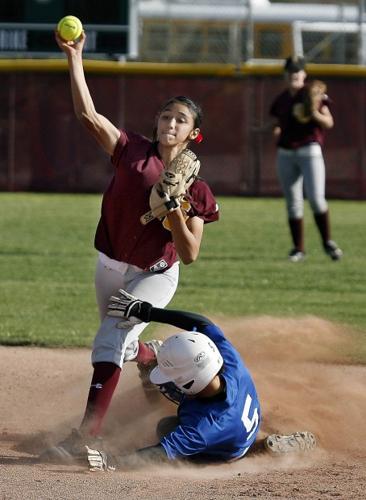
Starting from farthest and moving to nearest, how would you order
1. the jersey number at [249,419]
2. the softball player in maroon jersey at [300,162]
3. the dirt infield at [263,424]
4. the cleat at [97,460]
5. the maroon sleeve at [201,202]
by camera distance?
the softball player in maroon jersey at [300,162], the maroon sleeve at [201,202], the jersey number at [249,419], the cleat at [97,460], the dirt infield at [263,424]

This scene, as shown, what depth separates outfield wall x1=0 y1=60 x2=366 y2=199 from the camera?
754 inches

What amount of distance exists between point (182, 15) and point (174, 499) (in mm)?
17706

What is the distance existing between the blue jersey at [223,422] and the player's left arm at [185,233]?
52cm

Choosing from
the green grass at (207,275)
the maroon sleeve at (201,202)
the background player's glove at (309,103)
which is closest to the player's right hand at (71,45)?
the maroon sleeve at (201,202)

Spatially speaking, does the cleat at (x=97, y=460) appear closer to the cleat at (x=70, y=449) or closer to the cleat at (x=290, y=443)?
the cleat at (x=70, y=449)

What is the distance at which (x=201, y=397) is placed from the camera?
539 cm

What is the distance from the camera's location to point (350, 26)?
70.8ft

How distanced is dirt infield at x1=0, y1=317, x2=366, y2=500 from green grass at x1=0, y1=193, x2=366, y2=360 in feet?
1.93

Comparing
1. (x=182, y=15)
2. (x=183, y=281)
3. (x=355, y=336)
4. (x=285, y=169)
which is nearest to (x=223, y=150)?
(x=182, y=15)

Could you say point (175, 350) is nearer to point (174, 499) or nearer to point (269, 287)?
point (174, 499)

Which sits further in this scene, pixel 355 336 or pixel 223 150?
pixel 223 150

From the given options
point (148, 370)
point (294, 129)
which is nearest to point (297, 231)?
point (294, 129)

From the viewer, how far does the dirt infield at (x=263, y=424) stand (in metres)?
4.91

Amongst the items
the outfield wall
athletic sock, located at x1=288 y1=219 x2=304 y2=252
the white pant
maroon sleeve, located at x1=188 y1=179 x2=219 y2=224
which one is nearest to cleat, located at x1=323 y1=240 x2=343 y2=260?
athletic sock, located at x1=288 y1=219 x2=304 y2=252
